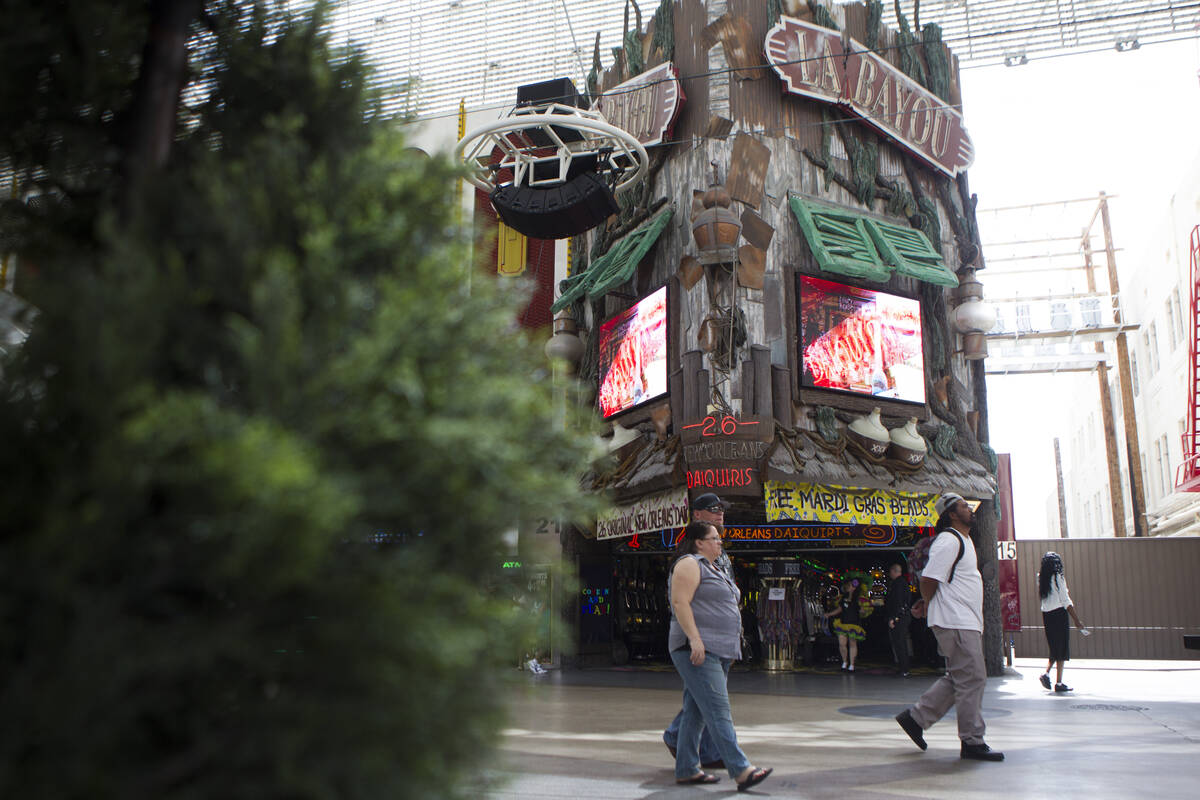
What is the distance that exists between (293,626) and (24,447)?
1.95 ft

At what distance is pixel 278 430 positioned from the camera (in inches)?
60.9

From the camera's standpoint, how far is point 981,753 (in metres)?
5.84

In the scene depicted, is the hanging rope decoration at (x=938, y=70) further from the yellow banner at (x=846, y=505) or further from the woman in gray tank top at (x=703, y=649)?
the woman in gray tank top at (x=703, y=649)

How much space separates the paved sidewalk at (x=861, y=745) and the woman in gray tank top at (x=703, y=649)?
0.69 ft

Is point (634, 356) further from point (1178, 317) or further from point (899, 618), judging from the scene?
Result: point (1178, 317)

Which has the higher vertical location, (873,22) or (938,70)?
(873,22)

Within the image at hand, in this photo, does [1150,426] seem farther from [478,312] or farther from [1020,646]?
[478,312]

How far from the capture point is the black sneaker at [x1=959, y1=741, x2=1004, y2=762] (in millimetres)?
5812

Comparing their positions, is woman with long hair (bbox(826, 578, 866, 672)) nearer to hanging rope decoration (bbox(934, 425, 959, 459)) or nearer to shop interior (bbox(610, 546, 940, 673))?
shop interior (bbox(610, 546, 940, 673))

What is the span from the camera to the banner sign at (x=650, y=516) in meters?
13.2

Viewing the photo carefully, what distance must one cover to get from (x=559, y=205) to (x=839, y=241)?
4.27m

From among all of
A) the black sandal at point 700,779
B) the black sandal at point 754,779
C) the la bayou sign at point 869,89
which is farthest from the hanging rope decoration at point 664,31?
the black sandal at point 754,779

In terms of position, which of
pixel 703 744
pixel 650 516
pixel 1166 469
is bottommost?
pixel 703 744

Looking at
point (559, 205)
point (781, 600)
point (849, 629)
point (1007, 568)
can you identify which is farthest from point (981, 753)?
point (1007, 568)
